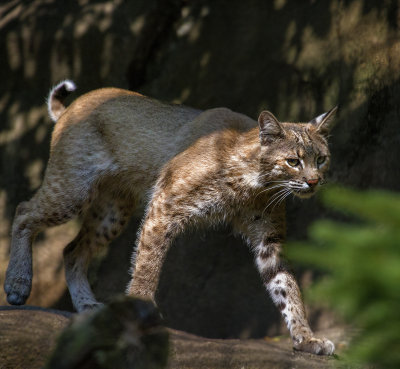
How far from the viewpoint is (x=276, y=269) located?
5336 millimetres

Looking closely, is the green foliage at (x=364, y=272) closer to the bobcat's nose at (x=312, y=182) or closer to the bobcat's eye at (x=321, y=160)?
the bobcat's nose at (x=312, y=182)

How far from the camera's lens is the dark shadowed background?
6.59m

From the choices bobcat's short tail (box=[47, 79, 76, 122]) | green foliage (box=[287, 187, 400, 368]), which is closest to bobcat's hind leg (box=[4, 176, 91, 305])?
bobcat's short tail (box=[47, 79, 76, 122])

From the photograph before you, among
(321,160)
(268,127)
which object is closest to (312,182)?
(321,160)

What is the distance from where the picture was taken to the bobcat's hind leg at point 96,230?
20.3ft

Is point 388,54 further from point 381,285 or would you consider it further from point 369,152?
point 381,285

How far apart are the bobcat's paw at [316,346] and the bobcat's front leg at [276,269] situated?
0.06 meters

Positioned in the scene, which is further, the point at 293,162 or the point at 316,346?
the point at 293,162

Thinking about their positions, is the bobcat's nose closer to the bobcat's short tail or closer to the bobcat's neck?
the bobcat's neck

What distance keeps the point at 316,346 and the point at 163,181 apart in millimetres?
1935

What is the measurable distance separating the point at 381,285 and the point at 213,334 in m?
5.99

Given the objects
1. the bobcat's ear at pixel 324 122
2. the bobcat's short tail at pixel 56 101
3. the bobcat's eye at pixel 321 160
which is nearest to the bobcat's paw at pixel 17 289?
the bobcat's short tail at pixel 56 101

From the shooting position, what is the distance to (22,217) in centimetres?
595

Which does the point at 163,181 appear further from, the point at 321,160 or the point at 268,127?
the point at 321,160
